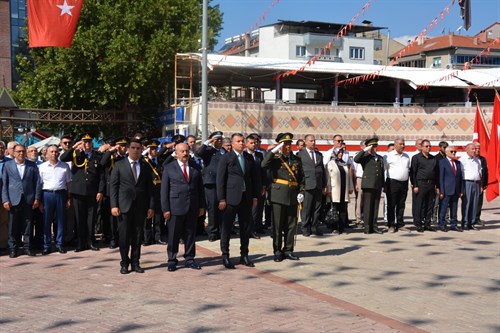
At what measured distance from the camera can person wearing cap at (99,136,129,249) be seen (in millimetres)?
11242

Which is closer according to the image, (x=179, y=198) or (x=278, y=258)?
(x=179, y=198)

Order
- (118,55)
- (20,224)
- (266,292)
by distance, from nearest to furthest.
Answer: (266,292) → (20,224) → (118,55)

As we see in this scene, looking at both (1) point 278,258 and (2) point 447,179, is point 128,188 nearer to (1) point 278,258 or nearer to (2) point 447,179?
(1) point 278,258

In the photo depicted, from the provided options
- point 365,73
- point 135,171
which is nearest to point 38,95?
point 365,73

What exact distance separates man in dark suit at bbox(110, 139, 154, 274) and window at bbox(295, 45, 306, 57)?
5949 centimetres

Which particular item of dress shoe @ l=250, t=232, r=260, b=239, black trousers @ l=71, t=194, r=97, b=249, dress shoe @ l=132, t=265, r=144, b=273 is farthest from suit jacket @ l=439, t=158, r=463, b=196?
dress shoe @ l=132, t=265, r=144, b=273

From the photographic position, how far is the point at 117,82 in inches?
1243

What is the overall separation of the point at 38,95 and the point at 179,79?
27.7ft

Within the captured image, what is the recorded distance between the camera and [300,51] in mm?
67875

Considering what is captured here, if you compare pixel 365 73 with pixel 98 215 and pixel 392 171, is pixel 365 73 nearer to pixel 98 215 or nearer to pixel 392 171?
pixel 392 171

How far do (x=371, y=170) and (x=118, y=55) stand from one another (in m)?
20.3

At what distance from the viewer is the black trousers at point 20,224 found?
10.7 m

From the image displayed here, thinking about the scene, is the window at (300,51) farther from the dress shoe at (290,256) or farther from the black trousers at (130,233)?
the black trousers at (130,233)

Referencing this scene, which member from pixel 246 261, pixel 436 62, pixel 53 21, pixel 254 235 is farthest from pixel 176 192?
pixel 436 62
